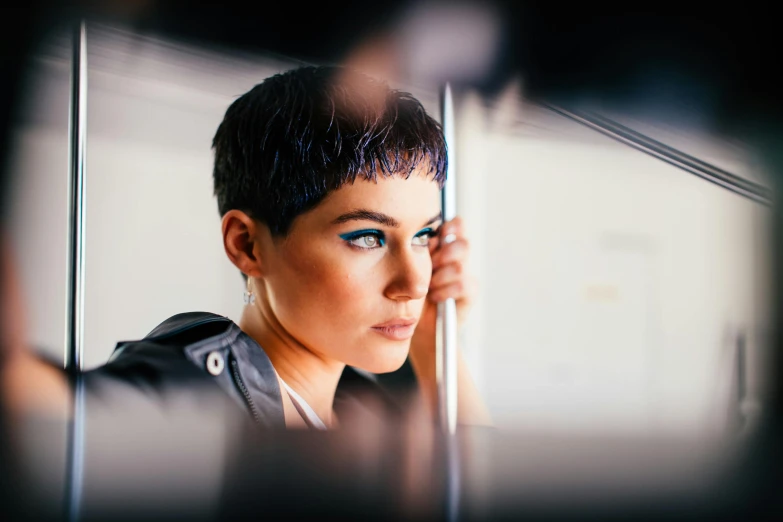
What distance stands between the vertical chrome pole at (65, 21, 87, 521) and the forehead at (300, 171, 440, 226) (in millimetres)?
242

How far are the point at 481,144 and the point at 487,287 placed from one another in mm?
169

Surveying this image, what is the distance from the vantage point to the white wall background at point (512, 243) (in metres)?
0.67

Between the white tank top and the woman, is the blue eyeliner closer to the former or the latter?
the woman

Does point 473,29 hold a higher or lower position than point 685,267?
higher

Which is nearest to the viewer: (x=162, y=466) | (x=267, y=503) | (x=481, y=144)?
(x=267, y=503)

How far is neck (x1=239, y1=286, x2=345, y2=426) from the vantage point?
654 millimetres

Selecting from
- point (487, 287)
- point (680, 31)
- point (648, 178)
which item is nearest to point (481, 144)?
point (487, 287)

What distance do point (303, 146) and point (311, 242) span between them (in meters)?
0.10

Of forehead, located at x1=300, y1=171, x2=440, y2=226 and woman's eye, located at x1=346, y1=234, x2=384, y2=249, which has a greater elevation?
forehead, located at x1=300, y1=171, x2=440, y2=226

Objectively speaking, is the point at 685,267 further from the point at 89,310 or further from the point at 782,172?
the point at 89,310

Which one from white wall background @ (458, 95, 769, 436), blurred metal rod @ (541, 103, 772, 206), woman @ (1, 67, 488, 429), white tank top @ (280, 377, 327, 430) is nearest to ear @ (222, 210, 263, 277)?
woman @ (1, 67, 488, 429)

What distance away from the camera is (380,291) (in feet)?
2.19

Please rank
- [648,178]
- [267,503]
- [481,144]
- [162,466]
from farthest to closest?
[648,178]
[481,144]
[162,466]
[267,503]

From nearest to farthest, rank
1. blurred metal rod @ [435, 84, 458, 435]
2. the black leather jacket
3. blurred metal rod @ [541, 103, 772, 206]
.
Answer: the black leather jacket < blurred metal rod @ [435, 84, 458, 435] < blurred metal rod @ [541, 103, 772, 206]
